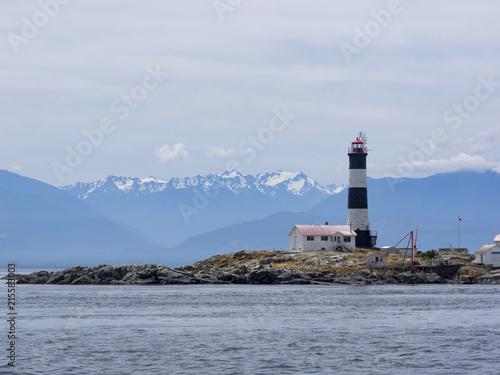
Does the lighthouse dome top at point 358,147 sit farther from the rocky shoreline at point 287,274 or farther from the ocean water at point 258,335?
the ocean water at point 258,335

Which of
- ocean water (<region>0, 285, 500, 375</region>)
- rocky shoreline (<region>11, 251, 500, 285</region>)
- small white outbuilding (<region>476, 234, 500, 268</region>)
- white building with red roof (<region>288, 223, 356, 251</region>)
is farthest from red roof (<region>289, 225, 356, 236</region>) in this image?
ocean water (<region>0, 285, 500, 375</region>)

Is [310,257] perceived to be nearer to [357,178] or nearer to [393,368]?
[357,178]

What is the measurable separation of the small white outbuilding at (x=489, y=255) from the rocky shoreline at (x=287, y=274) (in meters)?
2.85

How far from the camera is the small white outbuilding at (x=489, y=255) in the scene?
120 metres

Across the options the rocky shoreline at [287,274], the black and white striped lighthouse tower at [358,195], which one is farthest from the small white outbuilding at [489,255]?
the black and white striped lighthouse tower at [358,195]

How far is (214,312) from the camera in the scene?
69000mm

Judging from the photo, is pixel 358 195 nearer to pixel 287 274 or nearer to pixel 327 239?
pixel 327 239

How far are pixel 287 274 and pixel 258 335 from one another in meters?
58.3

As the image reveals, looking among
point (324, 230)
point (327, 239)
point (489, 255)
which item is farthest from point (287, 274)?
point (489, 255)

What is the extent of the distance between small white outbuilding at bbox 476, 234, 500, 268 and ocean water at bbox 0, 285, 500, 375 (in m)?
32.0

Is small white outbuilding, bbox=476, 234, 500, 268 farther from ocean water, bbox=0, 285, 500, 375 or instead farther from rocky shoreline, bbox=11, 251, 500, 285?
ocean water, bbox=0, 285, 500, 375

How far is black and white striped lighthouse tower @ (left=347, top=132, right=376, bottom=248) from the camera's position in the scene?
12581 centimetres

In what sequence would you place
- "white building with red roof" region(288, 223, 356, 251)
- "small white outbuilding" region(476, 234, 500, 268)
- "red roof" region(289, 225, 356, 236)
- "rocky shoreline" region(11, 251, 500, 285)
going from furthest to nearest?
"red roof" region(289, 225, 356, 236) → "white building with red roof" region(288, 223, 356, 251) → "small white outbuilding" region(476, 234, 500, 268) → "rocky shoreline" region(11, 251, 500, 285)

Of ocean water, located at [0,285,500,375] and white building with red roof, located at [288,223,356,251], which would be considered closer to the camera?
ocean water, located at [0,285,500,375]
